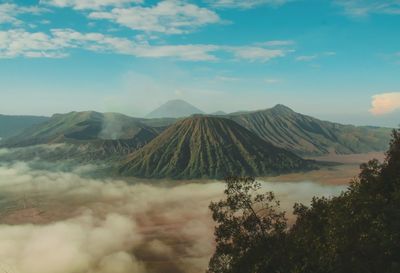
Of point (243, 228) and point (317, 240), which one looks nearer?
point (317, 240)

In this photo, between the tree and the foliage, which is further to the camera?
the tree

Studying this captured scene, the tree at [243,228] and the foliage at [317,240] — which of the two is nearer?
the foliage at [317,240]

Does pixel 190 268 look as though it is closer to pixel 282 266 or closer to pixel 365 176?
pixel 365 176

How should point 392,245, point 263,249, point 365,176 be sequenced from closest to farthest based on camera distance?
point 392,245
point 263,249
point 365,176

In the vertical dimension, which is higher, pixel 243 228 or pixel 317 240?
pixel 243 228

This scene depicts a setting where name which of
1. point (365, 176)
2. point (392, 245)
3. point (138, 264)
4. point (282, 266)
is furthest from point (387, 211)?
point (138, 264)

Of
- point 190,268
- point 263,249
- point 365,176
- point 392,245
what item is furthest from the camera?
point 190,268

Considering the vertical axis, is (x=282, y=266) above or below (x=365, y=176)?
below

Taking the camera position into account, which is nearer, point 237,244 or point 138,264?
point 237,244
